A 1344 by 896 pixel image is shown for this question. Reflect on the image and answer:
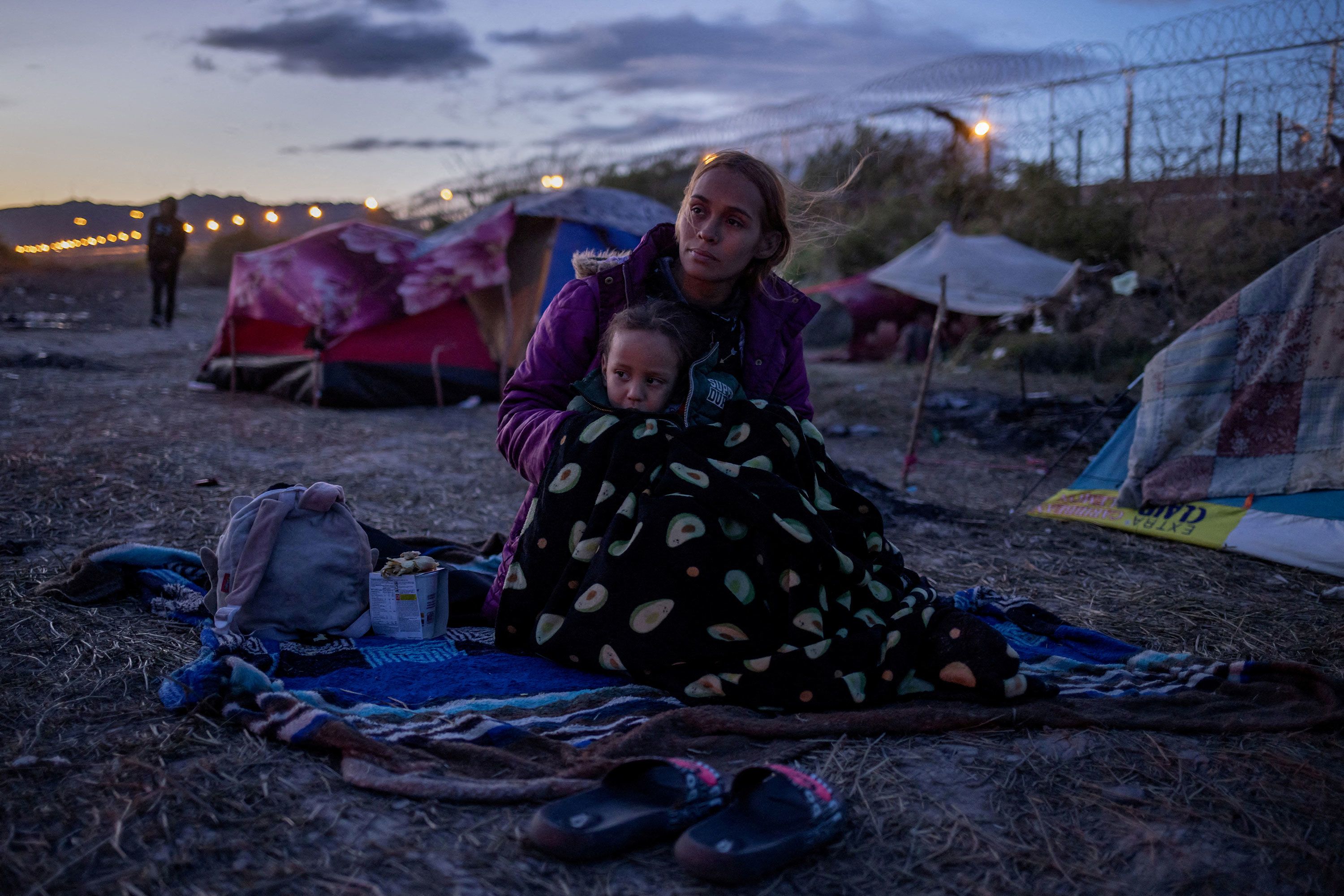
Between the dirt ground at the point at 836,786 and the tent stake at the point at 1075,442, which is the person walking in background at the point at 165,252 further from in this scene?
the tent stake at the point at 1075,442

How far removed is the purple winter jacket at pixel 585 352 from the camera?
251cm

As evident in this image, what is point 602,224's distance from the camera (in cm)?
784

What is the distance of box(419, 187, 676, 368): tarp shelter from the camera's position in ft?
25.2

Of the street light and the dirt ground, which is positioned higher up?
the street light

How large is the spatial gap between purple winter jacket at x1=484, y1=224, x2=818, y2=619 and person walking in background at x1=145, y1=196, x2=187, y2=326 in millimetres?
11458

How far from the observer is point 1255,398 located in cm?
379

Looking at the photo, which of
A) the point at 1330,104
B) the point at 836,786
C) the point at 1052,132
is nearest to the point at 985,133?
the point at 1052,132

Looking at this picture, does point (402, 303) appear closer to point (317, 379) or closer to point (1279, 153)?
point (317, 379)

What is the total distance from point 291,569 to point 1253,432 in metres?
3.64

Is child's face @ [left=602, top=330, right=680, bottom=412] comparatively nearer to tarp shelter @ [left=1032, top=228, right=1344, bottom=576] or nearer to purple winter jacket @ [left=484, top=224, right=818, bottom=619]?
purple winter jacket @ [left=484, top=224, right=818, bottom=619]

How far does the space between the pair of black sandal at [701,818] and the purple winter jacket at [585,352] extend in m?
1.00

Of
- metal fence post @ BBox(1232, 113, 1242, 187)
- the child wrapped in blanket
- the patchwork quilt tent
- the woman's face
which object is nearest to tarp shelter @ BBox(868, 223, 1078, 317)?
metal fence post @ BBox(1232, 113, 1242, 187)

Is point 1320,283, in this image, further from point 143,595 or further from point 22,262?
point 22,262

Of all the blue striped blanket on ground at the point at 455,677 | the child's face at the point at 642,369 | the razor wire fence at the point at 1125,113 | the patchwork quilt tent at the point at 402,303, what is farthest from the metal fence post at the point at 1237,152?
the child's face at the point at 642,369
